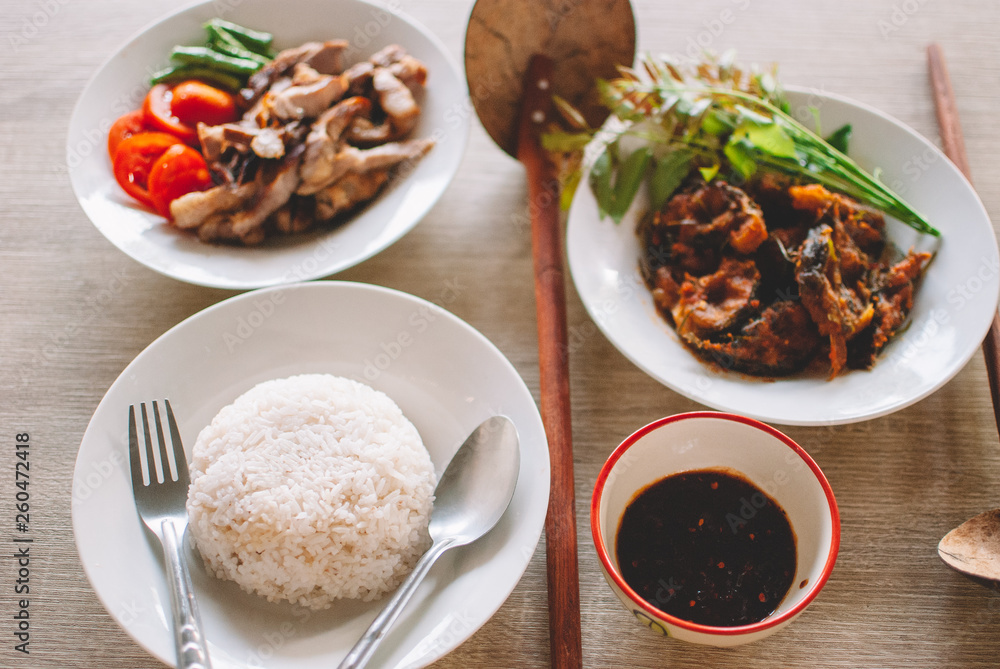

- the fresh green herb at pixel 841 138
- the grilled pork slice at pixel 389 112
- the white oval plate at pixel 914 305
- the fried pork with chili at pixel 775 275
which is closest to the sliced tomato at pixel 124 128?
the grilled pork slice at pixel 389 112

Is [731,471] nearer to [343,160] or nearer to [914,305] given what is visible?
[914,305]

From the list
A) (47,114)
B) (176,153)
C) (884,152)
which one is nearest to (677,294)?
(884,152)

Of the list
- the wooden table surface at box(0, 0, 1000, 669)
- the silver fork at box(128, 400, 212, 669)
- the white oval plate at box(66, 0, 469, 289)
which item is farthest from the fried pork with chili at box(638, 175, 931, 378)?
the silver fork at box(128, 400, 212, 669)

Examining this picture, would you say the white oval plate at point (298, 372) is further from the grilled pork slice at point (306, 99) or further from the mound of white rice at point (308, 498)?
the grilled pork slice at point (306, 99)

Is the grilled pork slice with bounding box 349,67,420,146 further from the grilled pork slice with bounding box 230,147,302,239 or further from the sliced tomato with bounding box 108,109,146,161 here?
the sliced tomato with bounding box 108,109,146,161

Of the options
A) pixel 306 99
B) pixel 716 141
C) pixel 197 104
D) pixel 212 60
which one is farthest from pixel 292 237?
pixel 716 141

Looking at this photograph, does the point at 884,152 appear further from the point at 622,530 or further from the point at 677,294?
the point at 622,530
